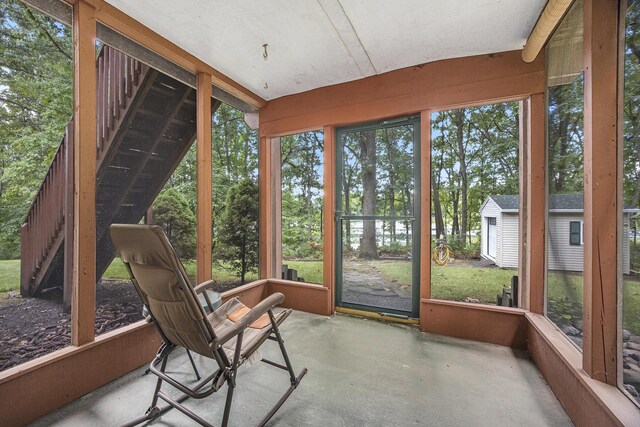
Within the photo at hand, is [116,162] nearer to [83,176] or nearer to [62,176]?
[62,176]

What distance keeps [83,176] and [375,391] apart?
238 centimetres

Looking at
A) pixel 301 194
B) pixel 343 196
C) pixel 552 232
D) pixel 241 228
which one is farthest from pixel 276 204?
pixel 552 232

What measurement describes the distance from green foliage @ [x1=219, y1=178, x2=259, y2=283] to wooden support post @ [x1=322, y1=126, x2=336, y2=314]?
1.03 metres

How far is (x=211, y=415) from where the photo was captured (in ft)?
4.82

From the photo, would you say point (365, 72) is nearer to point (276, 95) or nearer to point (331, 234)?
point (276, 95)

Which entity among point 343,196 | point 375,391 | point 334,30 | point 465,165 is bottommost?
point 375,391

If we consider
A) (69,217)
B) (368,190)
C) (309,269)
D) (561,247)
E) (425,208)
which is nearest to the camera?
(69,217)

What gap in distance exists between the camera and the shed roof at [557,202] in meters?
1.67

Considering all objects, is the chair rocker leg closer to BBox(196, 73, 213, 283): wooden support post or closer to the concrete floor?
the concrete floor

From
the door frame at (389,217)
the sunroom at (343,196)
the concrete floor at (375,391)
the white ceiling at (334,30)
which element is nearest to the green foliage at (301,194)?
the sunroom at (343,196)

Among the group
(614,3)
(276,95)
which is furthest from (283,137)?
(614,3)

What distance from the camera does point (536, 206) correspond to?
2180mm

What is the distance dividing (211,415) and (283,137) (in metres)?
3.00

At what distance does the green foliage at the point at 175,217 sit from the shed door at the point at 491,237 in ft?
10.5
